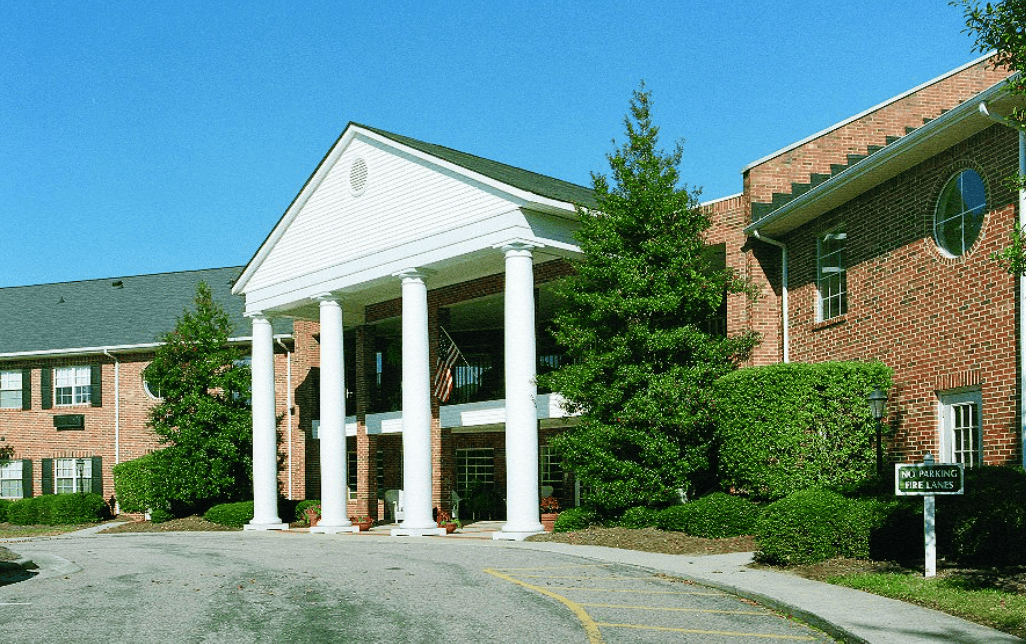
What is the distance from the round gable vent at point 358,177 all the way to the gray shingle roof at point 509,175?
Answer: 1.01 m

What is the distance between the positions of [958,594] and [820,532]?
129 inches

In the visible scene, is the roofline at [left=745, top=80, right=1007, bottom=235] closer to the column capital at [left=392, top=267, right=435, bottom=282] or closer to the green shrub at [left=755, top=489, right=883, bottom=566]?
the green shrub at [left=755, top=489, right=883, bottom=566]

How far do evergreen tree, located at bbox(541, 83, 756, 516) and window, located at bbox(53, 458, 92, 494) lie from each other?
23454mm

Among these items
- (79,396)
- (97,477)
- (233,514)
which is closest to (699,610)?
(233,514)

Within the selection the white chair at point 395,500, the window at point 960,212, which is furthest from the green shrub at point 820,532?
the white chair at point 395,500

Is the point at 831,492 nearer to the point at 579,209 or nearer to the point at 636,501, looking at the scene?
the point at 636,501

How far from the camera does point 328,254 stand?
1161 inches

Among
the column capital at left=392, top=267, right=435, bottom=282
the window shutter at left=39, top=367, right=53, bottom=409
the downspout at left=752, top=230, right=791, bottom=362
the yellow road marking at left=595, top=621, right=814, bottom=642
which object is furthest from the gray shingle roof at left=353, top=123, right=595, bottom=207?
the window shutter at left=39, top=367, right=53, bottom=409

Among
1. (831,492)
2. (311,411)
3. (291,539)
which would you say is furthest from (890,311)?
(311,411)

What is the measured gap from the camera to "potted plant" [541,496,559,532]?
81.0 feet

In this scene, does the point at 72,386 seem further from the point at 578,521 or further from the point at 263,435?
the point at 578,521

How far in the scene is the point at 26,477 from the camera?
3938cm

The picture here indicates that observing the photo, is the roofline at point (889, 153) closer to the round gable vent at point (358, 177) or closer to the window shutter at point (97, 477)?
the round gable vent at point (358, 177)

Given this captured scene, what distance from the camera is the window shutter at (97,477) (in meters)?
38.3
